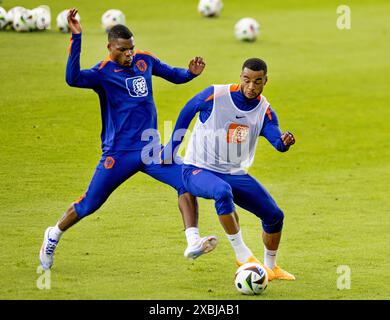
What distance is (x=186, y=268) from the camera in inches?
461

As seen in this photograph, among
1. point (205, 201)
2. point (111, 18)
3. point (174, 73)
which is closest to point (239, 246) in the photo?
point (174, 73)

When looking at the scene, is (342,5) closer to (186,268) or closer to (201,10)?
(201,10)

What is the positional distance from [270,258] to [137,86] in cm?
252

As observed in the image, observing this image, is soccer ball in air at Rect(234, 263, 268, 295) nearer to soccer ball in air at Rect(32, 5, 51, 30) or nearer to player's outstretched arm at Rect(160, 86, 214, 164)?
player's outstretched arm at Rect(160, 86, 214, 164)

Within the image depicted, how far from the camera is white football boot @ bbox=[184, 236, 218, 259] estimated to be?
1023 cm

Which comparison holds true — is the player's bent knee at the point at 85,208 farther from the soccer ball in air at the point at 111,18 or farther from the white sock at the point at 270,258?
the soccer ball in air at the point at 111,18

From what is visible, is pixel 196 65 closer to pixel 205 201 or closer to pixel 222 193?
pixel 222 193

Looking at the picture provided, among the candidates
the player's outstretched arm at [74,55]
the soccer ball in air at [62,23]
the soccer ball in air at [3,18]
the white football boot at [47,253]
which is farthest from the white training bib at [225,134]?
the soccer ball in air at [62,23]

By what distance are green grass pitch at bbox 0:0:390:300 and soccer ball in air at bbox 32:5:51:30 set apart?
0.82 feet

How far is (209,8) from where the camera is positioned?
2866 centimetres

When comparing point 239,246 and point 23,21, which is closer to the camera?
point 239,246

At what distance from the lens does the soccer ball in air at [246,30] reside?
84.5ft

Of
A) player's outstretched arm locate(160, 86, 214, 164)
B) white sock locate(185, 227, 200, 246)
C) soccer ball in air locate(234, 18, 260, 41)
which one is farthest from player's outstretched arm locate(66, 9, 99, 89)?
soccer ball in air locate(234, 18, 260, 41)

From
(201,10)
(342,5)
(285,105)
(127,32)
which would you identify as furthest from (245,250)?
(342,5)
